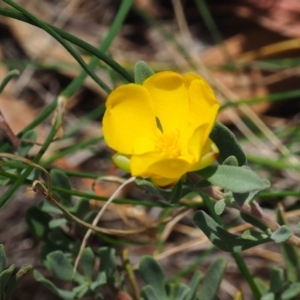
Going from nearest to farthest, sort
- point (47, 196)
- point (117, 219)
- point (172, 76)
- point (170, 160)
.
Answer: point (170, 160), point (172, 76), point (47, 196), point (117, 219)

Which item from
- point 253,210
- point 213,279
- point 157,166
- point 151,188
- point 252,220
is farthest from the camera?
point 213,279

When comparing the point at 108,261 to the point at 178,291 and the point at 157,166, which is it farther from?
the point at 157,166

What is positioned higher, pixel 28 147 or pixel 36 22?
pixel 36 22

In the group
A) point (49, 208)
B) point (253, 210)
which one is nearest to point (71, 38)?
point (49, 208)

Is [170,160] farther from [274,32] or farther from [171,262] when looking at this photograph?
[274,32]

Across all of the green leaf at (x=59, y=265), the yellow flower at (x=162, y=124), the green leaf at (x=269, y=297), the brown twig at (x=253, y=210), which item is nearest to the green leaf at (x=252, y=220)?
the brown twig at (x=253, y=210)

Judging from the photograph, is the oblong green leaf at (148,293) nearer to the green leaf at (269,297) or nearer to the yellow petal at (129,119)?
the green leaf at (269,297)

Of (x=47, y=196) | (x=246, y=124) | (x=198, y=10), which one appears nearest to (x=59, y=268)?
(x=47, y=196)
